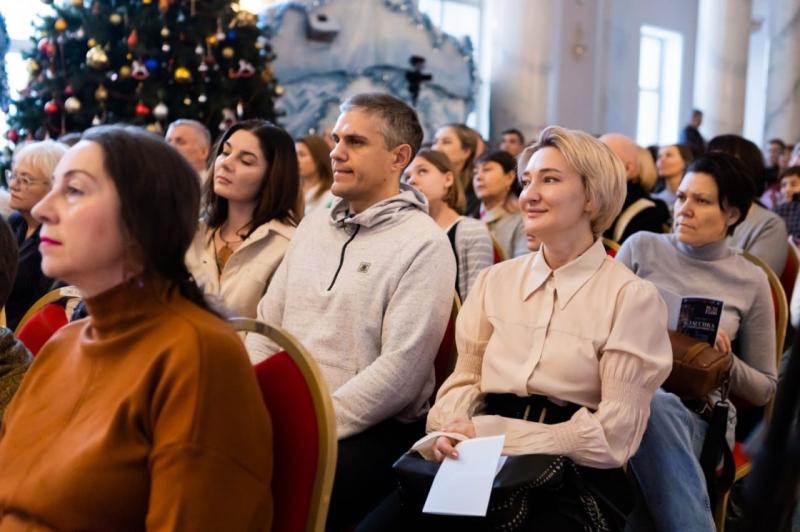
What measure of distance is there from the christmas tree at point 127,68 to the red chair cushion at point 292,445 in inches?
203

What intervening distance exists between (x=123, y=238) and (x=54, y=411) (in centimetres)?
30

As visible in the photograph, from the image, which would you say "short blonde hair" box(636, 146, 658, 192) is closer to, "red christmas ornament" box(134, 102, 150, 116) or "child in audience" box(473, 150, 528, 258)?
"child in audience" box(473, 150, 528, 258)

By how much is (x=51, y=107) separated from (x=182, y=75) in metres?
0.90

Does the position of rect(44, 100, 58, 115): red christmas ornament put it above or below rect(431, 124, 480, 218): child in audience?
above

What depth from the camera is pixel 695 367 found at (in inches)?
90.8

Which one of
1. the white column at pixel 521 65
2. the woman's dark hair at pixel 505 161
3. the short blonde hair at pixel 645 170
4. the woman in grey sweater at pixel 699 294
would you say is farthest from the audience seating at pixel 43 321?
the white column at pixel 521 65

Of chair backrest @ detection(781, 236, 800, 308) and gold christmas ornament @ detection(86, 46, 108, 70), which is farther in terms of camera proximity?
gold christmas ornament @ detection(86, 46, 108, 70)

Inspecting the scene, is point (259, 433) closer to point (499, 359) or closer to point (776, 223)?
point (499, 359)

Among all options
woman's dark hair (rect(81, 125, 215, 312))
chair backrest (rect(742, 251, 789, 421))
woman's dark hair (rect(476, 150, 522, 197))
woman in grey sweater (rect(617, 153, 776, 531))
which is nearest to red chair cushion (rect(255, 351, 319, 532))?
woman's dark hair (rect(81, 125, 215, 312))

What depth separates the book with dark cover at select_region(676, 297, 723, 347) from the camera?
→ 7.85 feet

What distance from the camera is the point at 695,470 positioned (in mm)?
2211

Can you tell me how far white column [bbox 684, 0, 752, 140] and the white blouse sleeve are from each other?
10134mm

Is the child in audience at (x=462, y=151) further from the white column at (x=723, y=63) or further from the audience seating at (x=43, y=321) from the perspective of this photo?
the white column at (x=723, y=63)

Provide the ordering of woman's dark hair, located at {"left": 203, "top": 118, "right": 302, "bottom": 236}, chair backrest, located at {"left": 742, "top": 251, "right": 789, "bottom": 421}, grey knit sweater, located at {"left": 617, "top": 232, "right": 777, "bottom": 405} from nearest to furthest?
grey knit sweater, located at {"left": 617, "top": 232, "right": 777, "bottom": 405} → chair backrest, located at {"left": 742, "top": 251, "right": 789, "bottom": 421} → woman's dark hair, located at {"left": 203, "top": 118, "right": 302, "bottom": 236}
